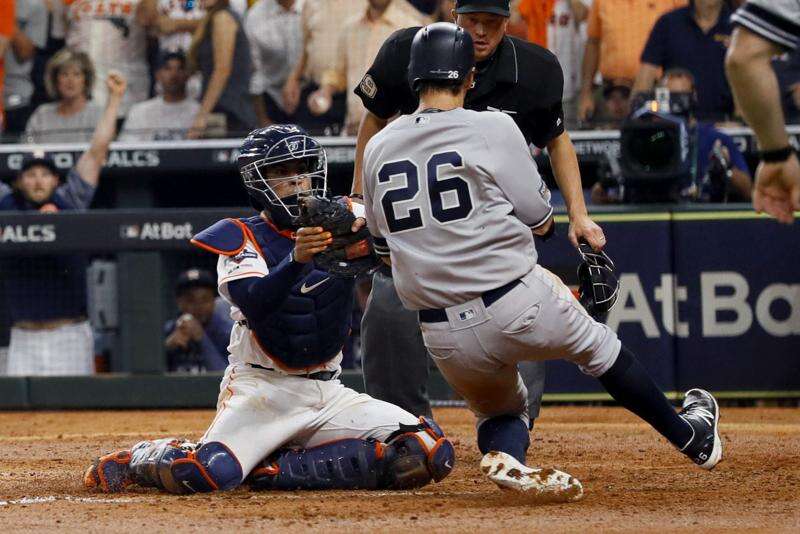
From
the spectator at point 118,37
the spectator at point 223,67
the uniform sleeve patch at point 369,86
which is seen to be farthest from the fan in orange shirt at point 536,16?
the uniform sleeve patch at point 369,86

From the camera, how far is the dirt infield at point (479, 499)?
377 centimetres

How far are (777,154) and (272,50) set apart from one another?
6.19 m

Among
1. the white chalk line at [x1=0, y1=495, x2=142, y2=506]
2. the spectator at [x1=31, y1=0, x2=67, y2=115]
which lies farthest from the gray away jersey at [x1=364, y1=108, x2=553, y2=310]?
the spectator at [x1=31, y1=0, x2=67, y2=115]

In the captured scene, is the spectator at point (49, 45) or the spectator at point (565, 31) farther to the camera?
the spectator at point (49, 45)

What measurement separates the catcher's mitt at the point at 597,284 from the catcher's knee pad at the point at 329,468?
2.92ft

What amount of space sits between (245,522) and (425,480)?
Result: 88cm

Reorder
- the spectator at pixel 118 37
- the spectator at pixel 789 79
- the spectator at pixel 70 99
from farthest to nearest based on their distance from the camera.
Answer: the spectator at pixel 118 37
the spectator at pixel 70 99
the spectator at pixel 789 79

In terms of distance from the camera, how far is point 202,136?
29.7 ft

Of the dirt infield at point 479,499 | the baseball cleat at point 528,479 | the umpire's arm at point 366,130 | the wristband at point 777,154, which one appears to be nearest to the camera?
the wristband at point 777,154

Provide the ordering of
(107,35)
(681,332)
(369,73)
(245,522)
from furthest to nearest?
(107,35), (681,332), (369,73), (245,522)

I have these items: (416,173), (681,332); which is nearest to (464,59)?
(416,173)

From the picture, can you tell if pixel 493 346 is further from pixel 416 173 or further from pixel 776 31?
pixel 776 31

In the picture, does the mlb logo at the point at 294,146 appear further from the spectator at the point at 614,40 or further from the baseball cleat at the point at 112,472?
the spectator at the point at 614,40

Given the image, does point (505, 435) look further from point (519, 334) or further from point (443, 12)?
point (443, 12)
